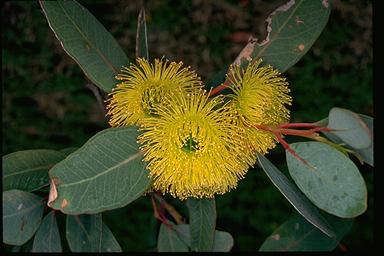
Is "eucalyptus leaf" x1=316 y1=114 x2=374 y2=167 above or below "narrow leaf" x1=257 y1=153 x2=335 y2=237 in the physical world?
above

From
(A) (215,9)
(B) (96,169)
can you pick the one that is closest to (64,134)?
(A) (215,9)

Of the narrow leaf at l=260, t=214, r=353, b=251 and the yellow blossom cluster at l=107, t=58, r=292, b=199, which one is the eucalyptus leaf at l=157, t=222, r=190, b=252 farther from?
the yellow blossom cluster at l=107, t=58, r=292, b=199

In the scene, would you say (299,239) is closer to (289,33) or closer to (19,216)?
(289,33)

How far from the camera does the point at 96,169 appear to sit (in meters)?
1.06

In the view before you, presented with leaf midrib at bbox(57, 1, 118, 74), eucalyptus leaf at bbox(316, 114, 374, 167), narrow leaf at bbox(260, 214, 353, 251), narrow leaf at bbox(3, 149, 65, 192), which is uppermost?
leaf midrib at bbox(57, 1, 118, 74)

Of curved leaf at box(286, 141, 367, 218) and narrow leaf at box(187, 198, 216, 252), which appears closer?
curved leaf at box(286, 141, 367, 218)

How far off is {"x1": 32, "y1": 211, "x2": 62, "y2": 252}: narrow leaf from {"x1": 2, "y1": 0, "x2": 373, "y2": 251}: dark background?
838mm

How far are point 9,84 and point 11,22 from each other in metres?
0.23

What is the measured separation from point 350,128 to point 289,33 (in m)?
0.27

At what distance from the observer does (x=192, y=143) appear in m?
1.08

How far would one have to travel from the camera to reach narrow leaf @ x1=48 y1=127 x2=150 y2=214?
103cm

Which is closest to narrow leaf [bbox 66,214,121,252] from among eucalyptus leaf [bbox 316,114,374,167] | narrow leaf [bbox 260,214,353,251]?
narrow leaf [bbox 260,214,353,251]

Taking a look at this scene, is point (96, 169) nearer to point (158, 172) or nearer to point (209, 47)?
point (158, 172)

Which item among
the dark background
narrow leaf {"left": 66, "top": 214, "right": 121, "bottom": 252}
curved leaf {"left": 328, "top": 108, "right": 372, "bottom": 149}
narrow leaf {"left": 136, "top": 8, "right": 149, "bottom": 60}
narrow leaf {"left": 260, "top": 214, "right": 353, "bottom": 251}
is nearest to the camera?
curved leaf {"left": 328, "top": 108, "right": 372, "bottom": 149}
